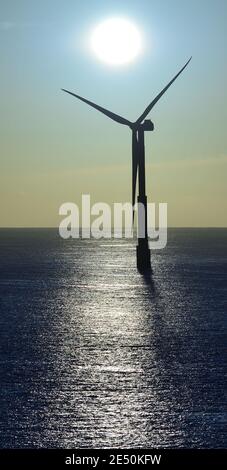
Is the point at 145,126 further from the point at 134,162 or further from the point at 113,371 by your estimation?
the point at 113,371

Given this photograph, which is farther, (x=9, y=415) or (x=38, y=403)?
(x=38, y=403)

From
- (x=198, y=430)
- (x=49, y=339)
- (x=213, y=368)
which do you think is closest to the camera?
(x=198, y=430)

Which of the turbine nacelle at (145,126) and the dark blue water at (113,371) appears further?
the turbine nacelle at (145,126)

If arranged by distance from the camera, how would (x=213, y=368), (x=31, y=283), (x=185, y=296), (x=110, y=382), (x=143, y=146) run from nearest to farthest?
(x=110, y=382)
(x=213, y=368)
(x=185, y=296)
(x=143, y=146)
(x=31, y=283)

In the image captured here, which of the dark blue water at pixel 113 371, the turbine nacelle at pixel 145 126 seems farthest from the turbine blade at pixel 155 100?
the dark blue water at pixel 113 371

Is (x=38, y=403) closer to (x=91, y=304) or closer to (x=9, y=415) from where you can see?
(x=9, y=415)

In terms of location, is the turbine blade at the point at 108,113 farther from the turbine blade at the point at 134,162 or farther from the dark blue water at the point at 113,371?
the dark blue water at the point at 113,371

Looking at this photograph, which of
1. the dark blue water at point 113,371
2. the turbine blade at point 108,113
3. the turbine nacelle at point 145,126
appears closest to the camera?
the dark blue water at point 113,371
